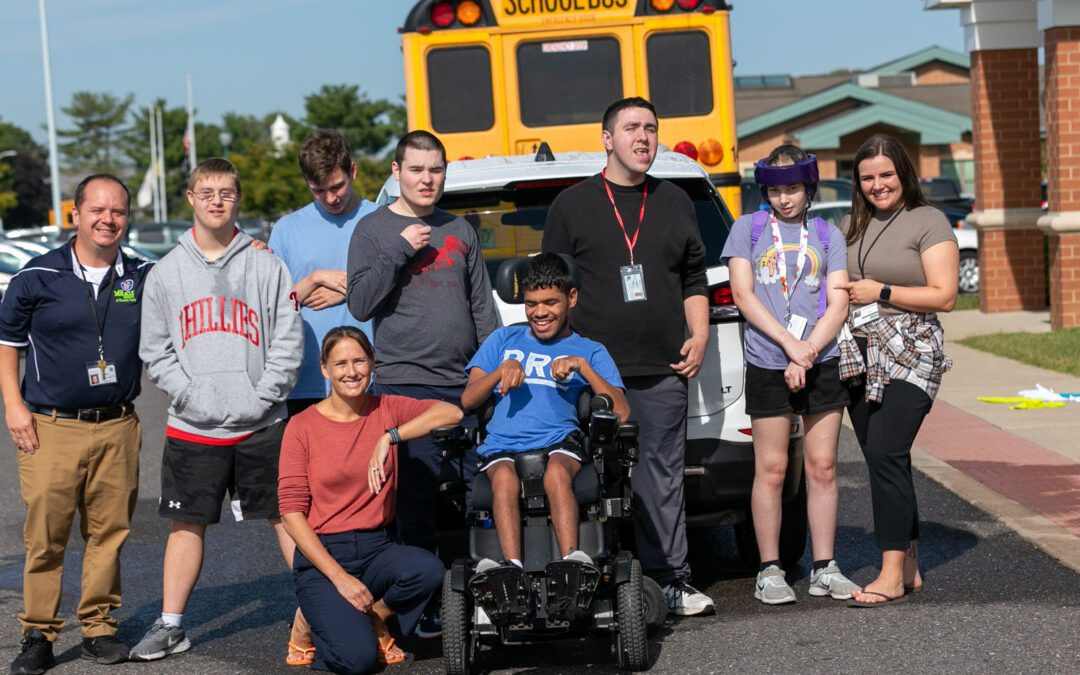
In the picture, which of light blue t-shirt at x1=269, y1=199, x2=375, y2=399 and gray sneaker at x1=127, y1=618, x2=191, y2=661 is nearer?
gray sneaker at x1=127, y1=618, x2=191, y2=661

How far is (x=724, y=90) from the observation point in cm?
1213

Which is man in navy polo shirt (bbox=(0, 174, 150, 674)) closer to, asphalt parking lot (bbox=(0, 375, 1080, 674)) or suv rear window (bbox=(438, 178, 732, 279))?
asphalt parking lot (bbox=(0, 375, 1080, 674))

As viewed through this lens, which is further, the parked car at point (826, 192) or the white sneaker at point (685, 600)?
the parked car at point (826, 192)

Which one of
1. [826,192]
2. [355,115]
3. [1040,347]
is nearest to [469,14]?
[1040,347]

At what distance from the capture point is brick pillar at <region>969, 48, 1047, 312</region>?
20531 millimetres

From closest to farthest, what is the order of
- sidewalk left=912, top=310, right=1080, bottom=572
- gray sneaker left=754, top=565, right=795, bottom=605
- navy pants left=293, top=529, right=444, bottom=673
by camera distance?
1. navy pants left=293, top=529, right=444, bottom=673
2. gray sneaker left=754, top=565, right=795, bottom=605
3. sidewalk left=912, top=310, right=1080, bottom=572

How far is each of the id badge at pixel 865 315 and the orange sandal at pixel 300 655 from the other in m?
2.68

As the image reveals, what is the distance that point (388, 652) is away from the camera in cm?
609

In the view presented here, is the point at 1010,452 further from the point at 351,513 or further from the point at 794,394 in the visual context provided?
the point at 351,513

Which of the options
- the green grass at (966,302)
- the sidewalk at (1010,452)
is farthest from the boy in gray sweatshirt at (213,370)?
the green grass at (966,302)

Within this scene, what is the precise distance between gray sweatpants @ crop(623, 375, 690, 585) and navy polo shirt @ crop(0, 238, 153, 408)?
2092 millimetres

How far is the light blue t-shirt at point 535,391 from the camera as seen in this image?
235 inches

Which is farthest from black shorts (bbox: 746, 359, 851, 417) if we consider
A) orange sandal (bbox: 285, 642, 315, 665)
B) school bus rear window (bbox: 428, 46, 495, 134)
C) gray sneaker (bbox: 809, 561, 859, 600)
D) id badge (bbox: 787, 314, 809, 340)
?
school bus rear window (bbox: 428, 46, 495, 134)

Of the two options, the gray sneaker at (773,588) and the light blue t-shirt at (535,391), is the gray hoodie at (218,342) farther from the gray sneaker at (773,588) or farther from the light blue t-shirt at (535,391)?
the gray sneaker at (773,588)
